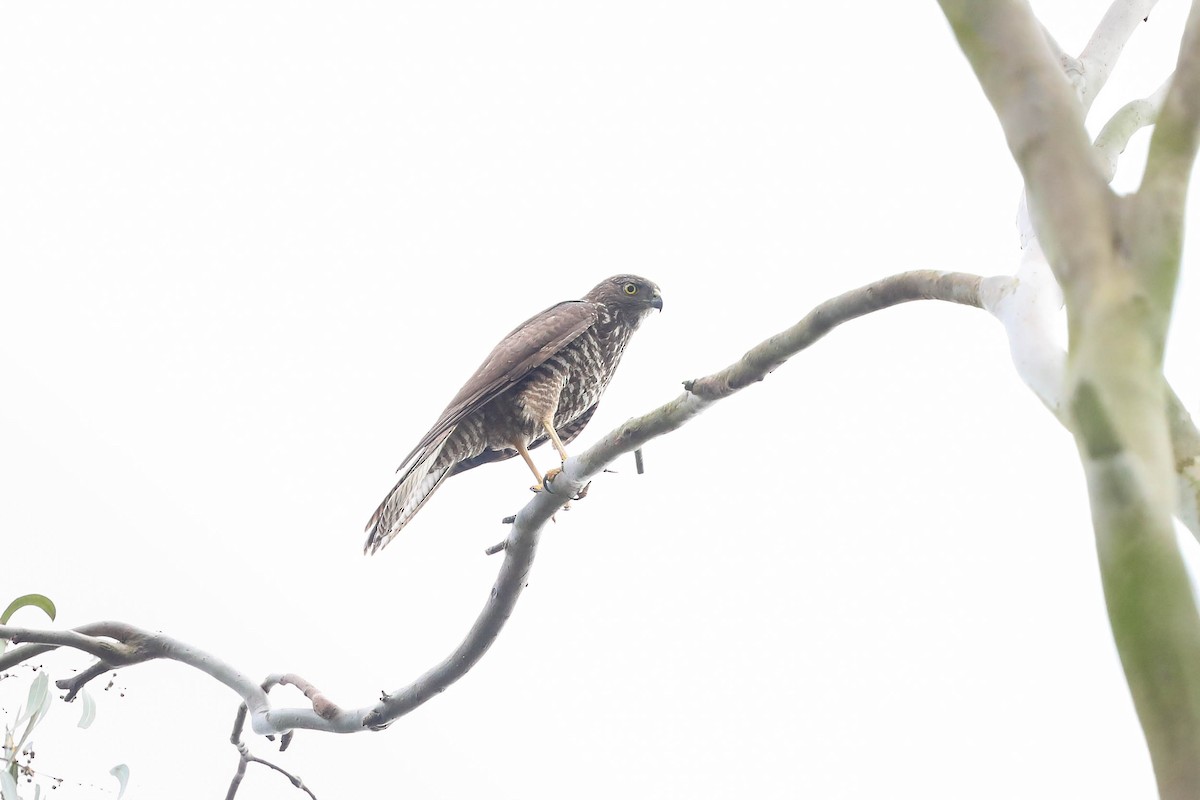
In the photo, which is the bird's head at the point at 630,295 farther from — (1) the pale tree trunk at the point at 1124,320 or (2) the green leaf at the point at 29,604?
(1) the pale tree trunk at the point at 1124,320

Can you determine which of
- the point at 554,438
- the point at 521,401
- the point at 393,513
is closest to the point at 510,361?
the point at 521,401

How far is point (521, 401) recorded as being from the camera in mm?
4473

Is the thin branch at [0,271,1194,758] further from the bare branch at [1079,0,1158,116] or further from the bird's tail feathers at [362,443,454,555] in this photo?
the bird's tail feathers at [362,443,454,555]

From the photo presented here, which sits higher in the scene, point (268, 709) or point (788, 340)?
point (788, 340)

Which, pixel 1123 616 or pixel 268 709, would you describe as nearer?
pixel 1123 616

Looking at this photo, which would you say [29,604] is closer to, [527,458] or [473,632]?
[473,632]

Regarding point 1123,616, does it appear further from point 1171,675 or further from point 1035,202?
point 1035,202

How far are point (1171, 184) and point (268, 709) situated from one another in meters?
2.60

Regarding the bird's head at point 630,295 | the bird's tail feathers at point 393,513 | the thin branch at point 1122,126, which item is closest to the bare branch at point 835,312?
the thin branch at point 1122,126

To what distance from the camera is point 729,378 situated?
78.7 inches

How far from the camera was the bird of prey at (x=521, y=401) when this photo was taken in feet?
13.8

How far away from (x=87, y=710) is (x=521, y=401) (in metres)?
2.21

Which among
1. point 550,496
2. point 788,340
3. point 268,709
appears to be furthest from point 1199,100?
point 268,709

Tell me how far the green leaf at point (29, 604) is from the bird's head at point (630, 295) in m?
3.26
